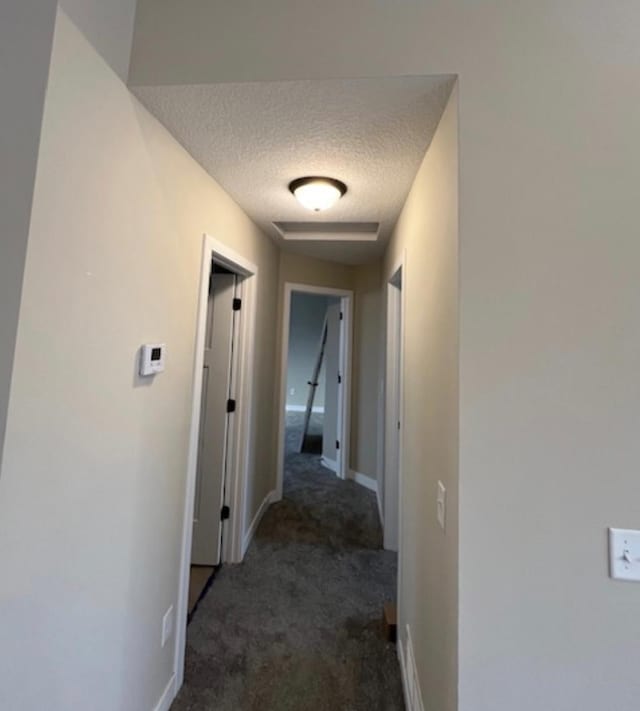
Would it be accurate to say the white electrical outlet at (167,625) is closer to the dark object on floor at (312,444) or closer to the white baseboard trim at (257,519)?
the white baseboard trim at (257,519)

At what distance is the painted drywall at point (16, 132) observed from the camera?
2.81ft

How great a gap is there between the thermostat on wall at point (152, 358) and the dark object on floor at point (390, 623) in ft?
5.83

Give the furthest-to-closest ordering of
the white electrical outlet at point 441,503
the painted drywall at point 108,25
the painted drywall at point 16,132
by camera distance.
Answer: the white electrical outlet at point 441,503
the painted drywall at point 108,25
the painted drywall at point 16,132

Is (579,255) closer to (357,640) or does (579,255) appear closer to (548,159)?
(548,159)

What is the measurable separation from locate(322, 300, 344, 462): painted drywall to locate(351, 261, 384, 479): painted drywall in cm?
49

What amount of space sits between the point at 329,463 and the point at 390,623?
272 centimetres

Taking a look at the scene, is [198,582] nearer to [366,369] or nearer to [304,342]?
[366,369]

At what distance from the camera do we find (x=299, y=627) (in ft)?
A: 6.52

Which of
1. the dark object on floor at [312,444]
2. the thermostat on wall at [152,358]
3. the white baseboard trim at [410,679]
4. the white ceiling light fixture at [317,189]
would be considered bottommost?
the white baseboard trim at [410,679]

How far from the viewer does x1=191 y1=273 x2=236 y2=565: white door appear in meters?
2.51

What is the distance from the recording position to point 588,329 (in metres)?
0.99

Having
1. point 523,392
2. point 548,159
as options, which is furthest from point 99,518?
point 548,159

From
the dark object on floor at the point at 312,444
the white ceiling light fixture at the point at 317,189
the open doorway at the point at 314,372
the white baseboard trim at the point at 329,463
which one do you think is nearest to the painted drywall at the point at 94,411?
the white ceiling light fixture at the point at 317,189

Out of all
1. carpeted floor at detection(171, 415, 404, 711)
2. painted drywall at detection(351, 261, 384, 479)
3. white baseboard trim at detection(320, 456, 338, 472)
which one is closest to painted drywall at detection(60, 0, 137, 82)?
carpeted floor at detection(171, 415, 404, 711)
